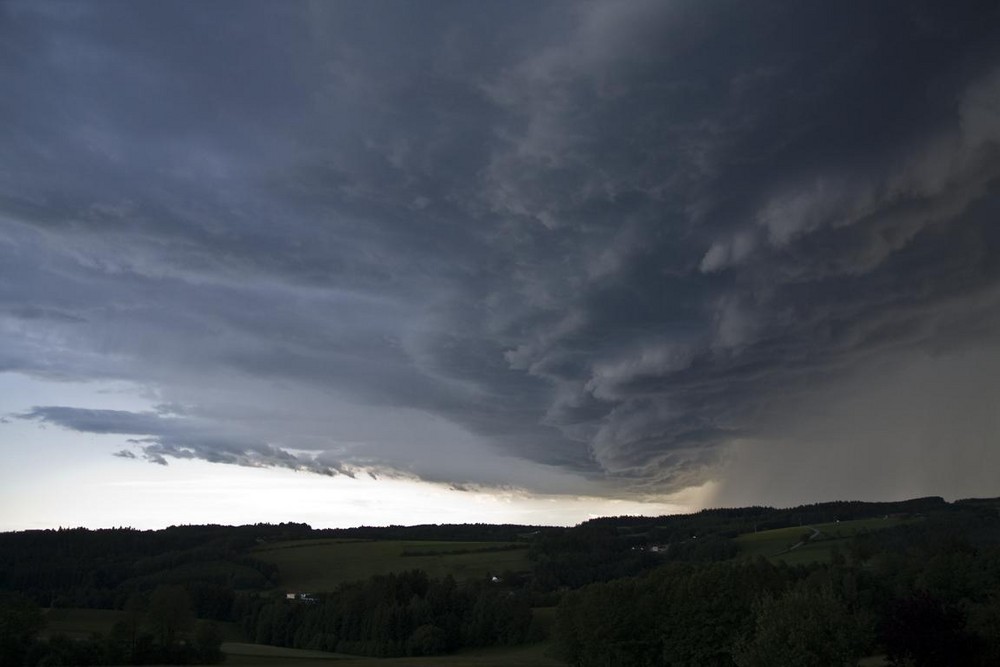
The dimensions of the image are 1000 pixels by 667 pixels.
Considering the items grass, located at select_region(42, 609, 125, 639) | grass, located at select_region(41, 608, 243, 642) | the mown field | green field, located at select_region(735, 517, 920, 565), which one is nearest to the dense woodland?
grass, located at select_region(41, 608, 243, 642)

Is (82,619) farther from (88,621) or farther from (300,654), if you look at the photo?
(300,654)

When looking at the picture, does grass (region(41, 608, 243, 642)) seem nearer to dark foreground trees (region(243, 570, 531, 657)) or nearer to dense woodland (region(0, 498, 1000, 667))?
dense woodland (region(0, 498, 1000, 667))

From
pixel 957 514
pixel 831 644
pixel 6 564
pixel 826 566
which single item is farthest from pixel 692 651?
pixel 6 564

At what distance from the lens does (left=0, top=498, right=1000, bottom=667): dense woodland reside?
71312 millimetres

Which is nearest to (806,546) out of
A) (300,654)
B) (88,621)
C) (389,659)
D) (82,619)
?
(389,659)

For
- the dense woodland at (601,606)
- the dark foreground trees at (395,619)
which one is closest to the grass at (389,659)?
the dark foreground trees at (395,619)

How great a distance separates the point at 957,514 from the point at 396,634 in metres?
151

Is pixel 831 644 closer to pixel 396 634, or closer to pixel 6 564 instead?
pixel 396 634

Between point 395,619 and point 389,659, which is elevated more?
point 395,619

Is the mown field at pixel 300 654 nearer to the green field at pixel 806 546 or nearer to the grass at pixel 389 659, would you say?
the grass at pixel 389 659

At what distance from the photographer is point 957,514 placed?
198 metres

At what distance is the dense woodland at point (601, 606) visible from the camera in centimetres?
7131

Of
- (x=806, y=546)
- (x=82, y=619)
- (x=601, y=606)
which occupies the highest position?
(x=806, y=546)

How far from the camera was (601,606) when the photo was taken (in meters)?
92.0
